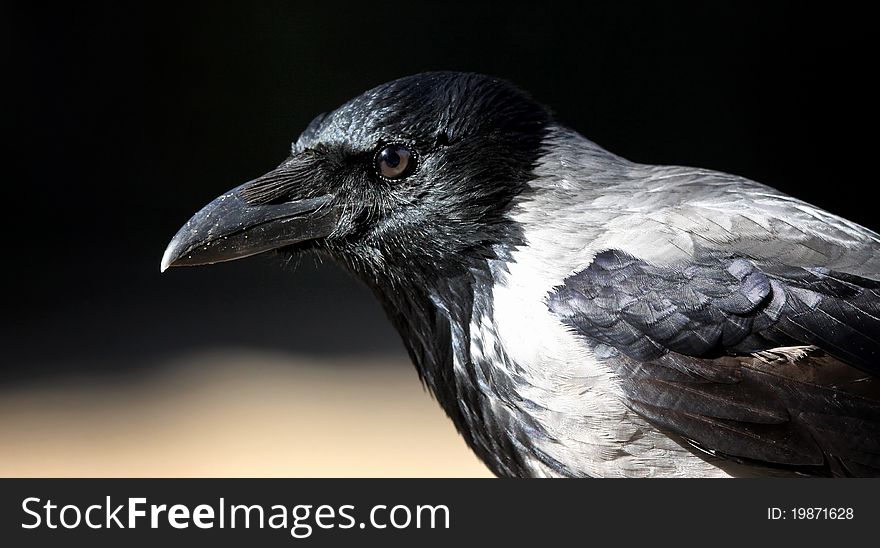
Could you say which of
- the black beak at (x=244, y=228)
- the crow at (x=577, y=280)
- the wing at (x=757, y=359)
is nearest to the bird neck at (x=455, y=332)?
the crow at (x=577, y=280)

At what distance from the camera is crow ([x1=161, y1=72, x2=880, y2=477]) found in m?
1.81

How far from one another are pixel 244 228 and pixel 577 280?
747 mm

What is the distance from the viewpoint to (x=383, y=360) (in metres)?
5.57

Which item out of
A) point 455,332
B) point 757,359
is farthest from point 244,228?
point 757,359

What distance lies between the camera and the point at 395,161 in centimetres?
211

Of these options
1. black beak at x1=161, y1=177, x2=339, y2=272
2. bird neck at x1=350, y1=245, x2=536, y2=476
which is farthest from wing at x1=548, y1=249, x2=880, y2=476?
black beak at x1=161, y1=177, x2=339, y2=272

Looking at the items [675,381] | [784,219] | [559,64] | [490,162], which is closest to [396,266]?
[490,162]

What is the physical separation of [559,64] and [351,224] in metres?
3.29

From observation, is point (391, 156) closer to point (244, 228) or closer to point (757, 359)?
point (244, 228)

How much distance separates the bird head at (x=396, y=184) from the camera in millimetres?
2084

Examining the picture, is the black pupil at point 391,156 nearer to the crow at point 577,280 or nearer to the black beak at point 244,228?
the crow at point 577,280

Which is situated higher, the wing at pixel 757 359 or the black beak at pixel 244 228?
the black beak at pixel 244 228

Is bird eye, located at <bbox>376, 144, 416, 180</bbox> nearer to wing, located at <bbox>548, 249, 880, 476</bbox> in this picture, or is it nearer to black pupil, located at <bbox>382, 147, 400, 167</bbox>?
black pupil, located at <bbox>382, 147, 400, 167</bbox>

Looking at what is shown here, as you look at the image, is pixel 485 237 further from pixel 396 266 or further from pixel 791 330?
pixel 791 330
